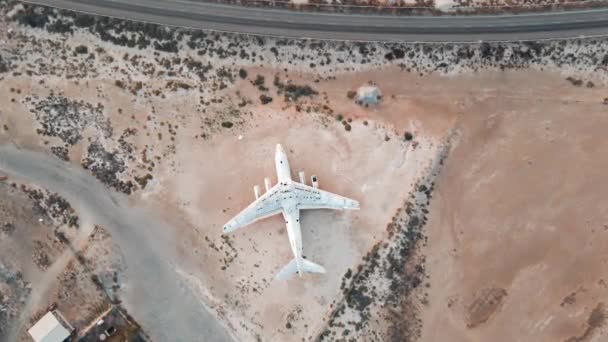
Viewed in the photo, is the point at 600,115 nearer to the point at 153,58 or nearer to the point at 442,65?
the point at 442,65

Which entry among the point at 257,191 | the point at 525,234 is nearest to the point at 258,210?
the point at 257,191

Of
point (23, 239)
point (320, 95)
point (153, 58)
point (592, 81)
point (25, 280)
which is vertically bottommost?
point (25, 280)

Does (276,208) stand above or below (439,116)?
below

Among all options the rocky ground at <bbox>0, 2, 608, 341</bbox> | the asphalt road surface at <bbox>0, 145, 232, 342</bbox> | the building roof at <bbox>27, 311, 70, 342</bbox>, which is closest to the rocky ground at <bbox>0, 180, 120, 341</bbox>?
the rocky ground at <bbox>0, 2, 608, 341</bbox>

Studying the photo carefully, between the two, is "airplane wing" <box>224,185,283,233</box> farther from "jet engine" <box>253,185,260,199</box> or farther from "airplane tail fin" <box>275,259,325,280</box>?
"airplane tail fin" <box>275,259,325,280</box>

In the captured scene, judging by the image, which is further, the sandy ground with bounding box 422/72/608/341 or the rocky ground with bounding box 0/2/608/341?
the rocky ground with bounding box 0/2/608/341

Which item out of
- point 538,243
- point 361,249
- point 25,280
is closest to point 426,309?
point 361,249

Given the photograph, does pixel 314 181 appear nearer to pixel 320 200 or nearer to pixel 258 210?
pixel 320 200
